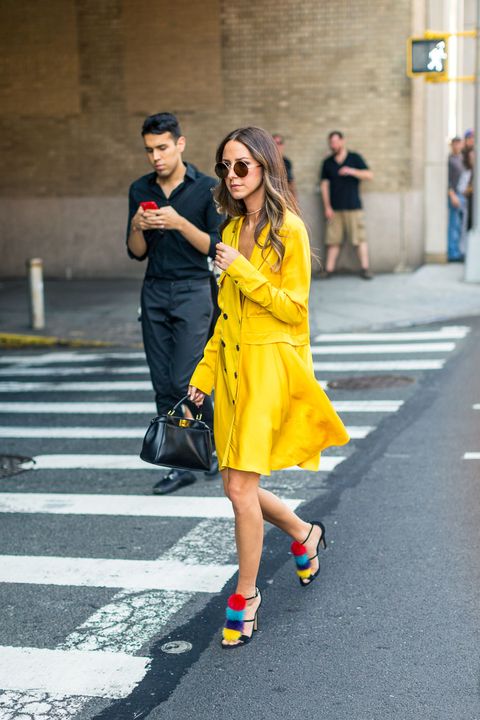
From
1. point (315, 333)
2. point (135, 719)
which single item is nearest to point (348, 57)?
point (315, 333)

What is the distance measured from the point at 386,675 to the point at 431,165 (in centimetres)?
1635

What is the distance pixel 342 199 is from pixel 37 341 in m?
6.83

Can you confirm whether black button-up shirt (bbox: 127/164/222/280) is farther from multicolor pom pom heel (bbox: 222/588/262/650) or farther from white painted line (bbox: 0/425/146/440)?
multicolor pom pom heel (bbox: 222/588/262/650)

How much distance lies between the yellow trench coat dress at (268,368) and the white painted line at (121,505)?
1873 mm

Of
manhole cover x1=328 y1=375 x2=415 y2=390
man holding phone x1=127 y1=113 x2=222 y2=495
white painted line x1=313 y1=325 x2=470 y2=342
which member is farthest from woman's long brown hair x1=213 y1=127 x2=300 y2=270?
white painted line x1=313 y1=325 x2=470 y2=342

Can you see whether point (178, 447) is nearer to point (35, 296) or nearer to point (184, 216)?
point (184, 216)

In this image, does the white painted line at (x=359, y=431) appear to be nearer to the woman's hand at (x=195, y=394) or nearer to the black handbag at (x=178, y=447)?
the black handbag at (x=178, y=447)

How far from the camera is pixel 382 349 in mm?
12656

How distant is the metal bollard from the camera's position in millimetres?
14766

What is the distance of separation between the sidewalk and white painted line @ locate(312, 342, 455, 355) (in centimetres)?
121

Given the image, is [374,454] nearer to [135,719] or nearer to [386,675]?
[386,675]

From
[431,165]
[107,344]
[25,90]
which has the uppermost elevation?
[25,90]

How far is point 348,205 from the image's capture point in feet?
62.4

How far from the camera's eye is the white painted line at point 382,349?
12.4m
